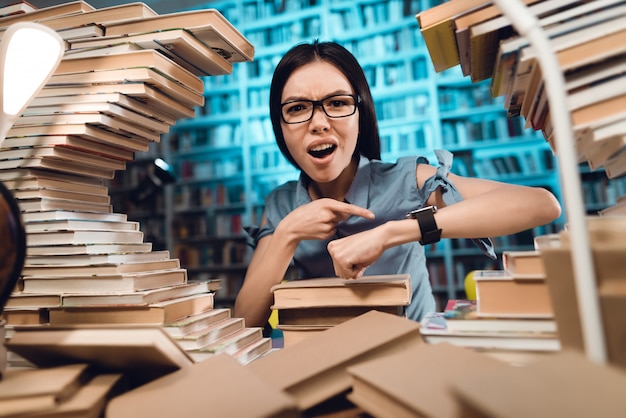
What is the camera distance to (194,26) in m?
1.02

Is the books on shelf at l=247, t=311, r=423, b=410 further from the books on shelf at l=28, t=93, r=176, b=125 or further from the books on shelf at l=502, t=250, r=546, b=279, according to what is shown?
the books on shelf at l=28, t=93, r=176, b=125

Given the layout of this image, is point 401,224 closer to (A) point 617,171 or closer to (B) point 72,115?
(A) point 617,171

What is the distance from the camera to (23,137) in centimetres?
100

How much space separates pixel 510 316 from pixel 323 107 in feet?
2.73

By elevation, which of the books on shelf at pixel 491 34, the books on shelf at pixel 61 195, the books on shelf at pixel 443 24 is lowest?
the books on shelf at pixel 61 195

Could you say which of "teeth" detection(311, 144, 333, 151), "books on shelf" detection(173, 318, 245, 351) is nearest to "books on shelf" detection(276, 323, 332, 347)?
"books on shelf" detection(173, 318, 245, 351)

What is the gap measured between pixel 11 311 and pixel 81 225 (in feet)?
0.71

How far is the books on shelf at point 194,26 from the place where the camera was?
3.35ft

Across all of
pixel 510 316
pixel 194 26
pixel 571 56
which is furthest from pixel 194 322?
pixel 571 56

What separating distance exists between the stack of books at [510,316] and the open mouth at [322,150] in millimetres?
717

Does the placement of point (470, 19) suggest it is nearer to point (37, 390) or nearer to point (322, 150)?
point (322, 150)

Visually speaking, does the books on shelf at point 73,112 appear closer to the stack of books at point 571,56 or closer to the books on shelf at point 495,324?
the stack of books at point 571,56

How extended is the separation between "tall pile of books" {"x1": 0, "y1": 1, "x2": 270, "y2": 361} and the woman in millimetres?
229

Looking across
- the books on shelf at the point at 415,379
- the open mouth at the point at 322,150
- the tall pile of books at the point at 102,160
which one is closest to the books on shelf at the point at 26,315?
the tall pile of books at the point at 102,160
